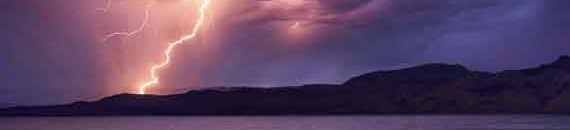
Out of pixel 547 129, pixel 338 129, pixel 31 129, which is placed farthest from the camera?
pixel 31 129

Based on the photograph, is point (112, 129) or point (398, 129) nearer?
point (398, 129)

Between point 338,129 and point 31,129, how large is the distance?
53.6m

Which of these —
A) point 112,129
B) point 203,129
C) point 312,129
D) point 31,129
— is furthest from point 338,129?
point 31,129

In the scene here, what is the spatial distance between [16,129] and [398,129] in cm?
6472

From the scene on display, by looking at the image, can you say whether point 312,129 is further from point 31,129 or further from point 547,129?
point 31,129

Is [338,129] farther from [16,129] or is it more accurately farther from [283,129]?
[16,129]

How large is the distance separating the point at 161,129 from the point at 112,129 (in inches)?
429

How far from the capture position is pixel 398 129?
480 feet

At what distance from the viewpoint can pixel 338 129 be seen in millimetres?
149750

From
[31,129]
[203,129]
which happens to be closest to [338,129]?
[203,129]

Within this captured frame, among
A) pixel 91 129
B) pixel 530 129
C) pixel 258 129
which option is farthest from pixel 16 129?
pixel 530 129

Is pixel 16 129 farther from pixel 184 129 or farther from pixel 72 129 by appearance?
pixel 184 129

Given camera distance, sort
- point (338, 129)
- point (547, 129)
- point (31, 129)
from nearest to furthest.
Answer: point (547, 129) < point (338, 129) < point (31, 129)

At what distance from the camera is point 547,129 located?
137875 mm
